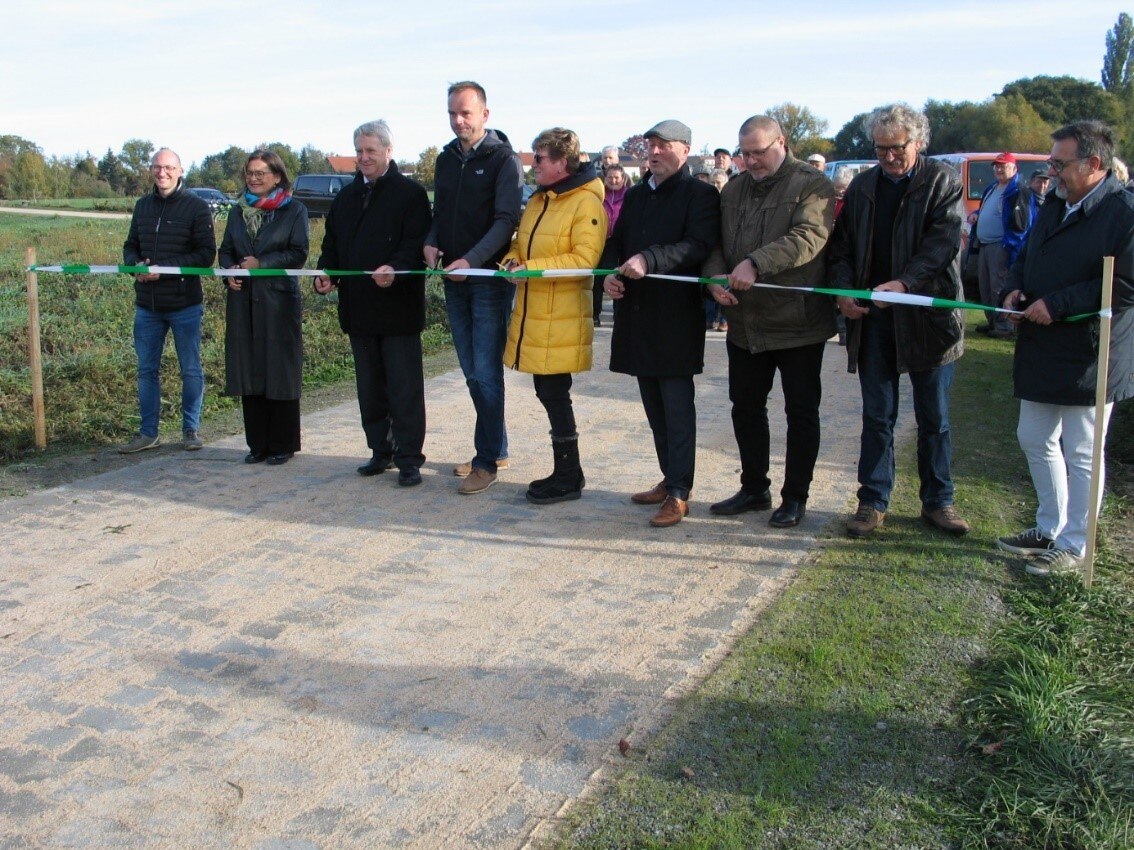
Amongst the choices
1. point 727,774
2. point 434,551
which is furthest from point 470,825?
point 434,551

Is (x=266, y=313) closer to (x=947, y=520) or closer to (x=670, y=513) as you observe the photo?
(x=670, y=513)

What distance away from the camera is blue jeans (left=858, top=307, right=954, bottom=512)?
554 cm

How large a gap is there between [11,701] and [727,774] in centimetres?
259

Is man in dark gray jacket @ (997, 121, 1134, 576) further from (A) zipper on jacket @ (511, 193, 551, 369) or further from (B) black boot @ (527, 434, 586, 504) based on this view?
(A) zipper on jacket @ (511, 193, 551, 369)

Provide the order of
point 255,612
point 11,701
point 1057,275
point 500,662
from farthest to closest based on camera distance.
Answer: point 1057,275, point 255,612, point 500,662, point 11,701

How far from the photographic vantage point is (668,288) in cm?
578

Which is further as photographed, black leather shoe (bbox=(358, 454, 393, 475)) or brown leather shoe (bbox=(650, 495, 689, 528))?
black leather shoe (bbox=(358, 454, 393, 475))

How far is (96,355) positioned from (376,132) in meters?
5.94

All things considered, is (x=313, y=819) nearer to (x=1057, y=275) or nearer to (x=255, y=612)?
(x=255, y=612)

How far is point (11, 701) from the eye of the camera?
12.8 ft

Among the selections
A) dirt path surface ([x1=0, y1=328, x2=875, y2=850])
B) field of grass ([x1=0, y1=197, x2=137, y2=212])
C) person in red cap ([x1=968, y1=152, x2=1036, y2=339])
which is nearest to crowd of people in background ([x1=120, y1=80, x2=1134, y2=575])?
dirt path surface ([x1=0, y1=328, x2=875, y2=850])

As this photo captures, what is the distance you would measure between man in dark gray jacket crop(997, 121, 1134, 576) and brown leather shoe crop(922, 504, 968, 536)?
306 mm

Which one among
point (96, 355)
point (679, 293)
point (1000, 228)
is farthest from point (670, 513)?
point (1000, 228)

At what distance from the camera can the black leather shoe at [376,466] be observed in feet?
22.5
